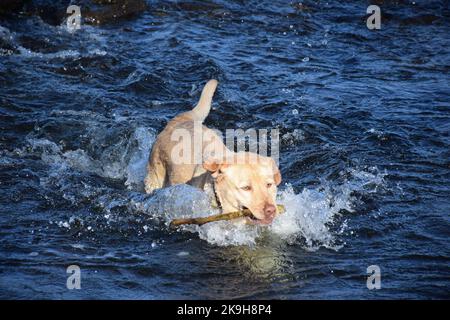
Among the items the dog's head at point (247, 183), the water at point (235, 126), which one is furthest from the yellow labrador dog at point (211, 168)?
the water at point (235, 126)

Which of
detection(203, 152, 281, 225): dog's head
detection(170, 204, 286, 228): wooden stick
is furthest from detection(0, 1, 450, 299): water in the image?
detection(203, 152, 281, 225): dog's head

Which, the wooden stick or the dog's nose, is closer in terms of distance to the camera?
the dog's nose

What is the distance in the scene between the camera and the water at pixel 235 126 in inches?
273

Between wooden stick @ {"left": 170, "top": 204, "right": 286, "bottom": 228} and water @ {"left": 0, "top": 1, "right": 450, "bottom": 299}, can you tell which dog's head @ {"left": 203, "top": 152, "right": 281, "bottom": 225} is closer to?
wooden stick @ {"left": 170, "top": 204, "right": 286, "bottom": 228}

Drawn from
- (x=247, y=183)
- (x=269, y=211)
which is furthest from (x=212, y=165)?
(x=269, y=211)

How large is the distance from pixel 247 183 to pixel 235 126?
13.3 feet

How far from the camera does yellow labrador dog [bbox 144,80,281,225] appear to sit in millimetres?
6918

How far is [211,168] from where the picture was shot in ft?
23.3

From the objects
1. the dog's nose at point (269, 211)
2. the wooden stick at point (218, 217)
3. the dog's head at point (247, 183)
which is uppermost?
the dog's head at point (247, 183)

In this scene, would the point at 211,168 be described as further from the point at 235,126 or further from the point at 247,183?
the point at 235,126

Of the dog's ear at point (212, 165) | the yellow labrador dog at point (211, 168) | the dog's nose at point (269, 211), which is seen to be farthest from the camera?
the dog's ear at point (212, 165)

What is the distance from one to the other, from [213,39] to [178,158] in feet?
22.2

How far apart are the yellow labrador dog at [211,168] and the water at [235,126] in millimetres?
253

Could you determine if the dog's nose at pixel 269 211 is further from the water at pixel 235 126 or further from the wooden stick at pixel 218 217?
the water at pixel 235 126
